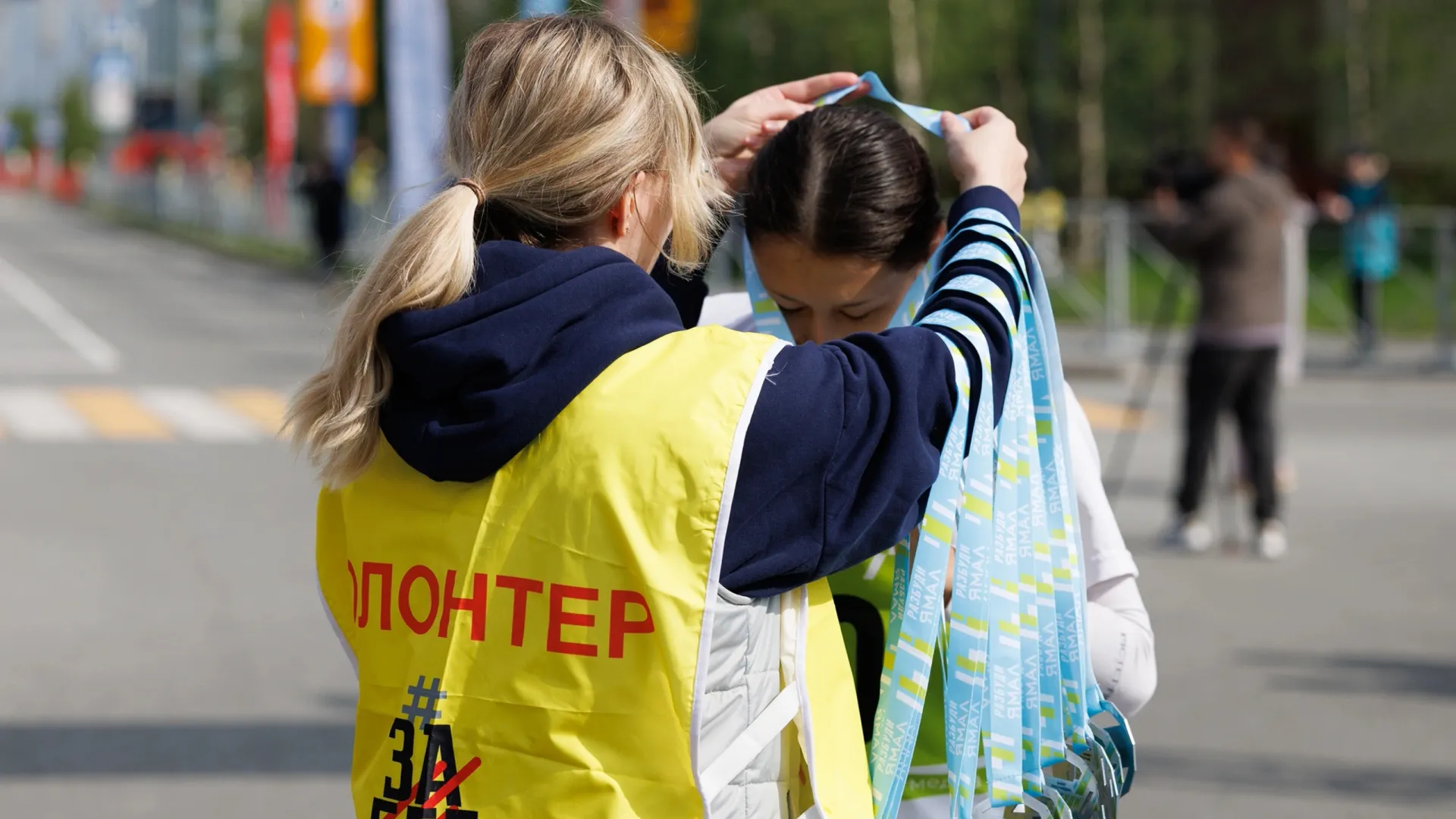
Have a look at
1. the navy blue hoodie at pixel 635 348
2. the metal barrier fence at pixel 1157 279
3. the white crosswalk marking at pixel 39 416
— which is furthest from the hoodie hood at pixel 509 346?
the metal barrier fence at pixel 1157 279

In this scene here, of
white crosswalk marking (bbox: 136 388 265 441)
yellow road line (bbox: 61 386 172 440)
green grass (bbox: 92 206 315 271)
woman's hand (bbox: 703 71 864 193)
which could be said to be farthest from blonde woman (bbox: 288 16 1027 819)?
green grass (bbox: 92 206 315 271)

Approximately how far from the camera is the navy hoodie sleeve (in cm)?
174

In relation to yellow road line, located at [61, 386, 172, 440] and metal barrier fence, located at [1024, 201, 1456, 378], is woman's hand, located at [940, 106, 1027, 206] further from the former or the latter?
metal barrier fence, located at [1024, 201, 1456, 378]

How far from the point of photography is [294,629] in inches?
269

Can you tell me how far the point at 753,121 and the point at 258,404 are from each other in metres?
11.6

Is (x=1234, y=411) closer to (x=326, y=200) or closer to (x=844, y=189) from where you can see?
(x=844, y=189)

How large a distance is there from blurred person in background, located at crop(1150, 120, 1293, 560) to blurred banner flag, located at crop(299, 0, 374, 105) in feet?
47.5

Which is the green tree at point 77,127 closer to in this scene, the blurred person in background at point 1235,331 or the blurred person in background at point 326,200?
the blurred person in background at point 326,200

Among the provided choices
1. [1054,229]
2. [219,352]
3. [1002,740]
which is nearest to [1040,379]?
[1002,740]

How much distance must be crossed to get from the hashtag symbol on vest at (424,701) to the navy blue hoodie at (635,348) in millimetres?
213

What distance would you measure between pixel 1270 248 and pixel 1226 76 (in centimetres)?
2759

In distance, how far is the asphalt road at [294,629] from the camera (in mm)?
5145

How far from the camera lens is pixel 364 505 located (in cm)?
190

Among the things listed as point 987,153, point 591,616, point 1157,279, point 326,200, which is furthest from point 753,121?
point 326,200
